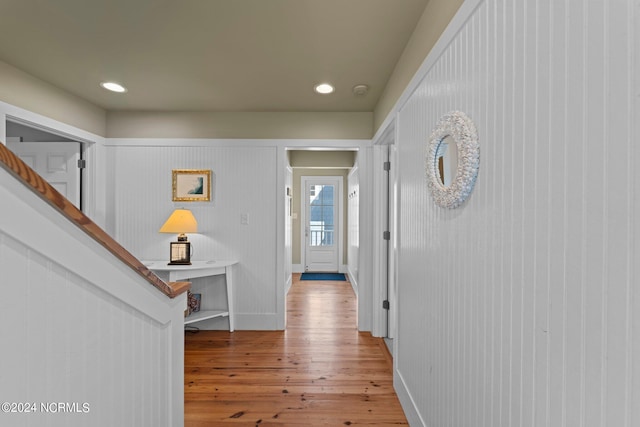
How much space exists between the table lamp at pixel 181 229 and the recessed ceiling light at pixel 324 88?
5.68 ft

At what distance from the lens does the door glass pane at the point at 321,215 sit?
6695 mm

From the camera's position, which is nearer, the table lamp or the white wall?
the table lamp

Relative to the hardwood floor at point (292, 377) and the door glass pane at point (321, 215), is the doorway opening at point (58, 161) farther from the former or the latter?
the door glass pane at point (321, 215)

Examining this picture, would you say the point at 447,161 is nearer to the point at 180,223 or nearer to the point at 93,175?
the point at 180,223

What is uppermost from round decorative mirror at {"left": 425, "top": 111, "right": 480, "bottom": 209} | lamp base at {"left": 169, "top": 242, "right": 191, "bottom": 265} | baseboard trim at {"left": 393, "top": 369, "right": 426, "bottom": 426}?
round decorative mirror at {"left": 425, "top": 111, "right": 480, "bottom": 209}

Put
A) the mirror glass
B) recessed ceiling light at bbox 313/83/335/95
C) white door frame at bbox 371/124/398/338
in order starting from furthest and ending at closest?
white door frame at bbox 371/124/398/338, recessed ceiling light at bbox 313/83/335/95, the mirror glass

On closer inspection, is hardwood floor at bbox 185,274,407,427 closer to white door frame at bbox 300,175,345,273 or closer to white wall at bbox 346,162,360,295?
white wall at bbox 346,162,360,295

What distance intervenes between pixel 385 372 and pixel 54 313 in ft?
7.78

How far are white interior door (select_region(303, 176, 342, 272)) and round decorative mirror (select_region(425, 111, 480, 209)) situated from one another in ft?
16.8

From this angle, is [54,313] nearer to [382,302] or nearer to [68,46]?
[68,46]

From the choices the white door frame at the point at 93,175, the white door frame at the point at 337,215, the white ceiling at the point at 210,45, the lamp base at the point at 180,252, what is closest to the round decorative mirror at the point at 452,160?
the white ceiling at the point at 210,45

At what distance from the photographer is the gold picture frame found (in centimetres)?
347

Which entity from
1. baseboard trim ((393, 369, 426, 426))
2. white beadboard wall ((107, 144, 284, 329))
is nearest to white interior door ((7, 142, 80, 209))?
white beadboard wall ((107, 144, 284, 329))

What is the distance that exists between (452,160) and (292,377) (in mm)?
2031
